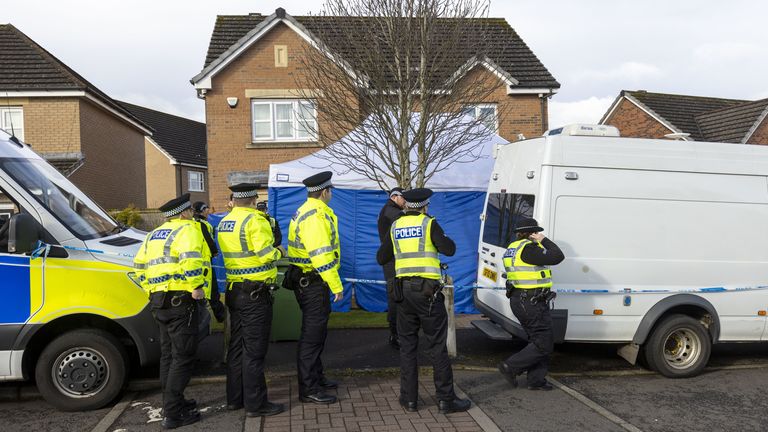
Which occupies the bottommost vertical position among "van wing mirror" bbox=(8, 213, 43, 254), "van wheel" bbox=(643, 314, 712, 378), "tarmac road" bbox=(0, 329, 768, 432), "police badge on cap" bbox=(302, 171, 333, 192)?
"tarmac road" bbox=(0, 329, 768, 432)

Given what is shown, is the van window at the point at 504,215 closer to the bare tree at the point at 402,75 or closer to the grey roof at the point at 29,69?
the bare tree at the point at 402,75

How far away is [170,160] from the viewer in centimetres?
3331

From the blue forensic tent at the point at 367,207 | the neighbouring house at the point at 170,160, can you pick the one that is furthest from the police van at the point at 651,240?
the neighbouring house at the point at 170,160

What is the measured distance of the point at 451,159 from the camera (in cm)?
1019

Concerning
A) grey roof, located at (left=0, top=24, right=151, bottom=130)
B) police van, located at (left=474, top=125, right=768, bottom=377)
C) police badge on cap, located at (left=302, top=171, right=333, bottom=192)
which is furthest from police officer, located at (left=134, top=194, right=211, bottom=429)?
grey roof, located at (left=0, top=24, right=151, bottom=130)

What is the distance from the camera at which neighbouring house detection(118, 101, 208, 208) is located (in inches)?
1310

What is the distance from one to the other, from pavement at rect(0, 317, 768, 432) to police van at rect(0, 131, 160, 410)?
13.7 inches

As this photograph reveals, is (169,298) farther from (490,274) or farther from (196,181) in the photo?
(196,181)

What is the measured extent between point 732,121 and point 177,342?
23.3m

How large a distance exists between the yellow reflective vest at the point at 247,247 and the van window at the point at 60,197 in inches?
58.9

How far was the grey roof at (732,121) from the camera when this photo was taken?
2114 centimetres

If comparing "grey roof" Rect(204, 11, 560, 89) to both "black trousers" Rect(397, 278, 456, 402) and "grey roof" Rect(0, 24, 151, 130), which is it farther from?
"black trousers" Rect(397, 278, 456, 402)

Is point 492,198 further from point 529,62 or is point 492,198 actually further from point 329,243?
point 529,62

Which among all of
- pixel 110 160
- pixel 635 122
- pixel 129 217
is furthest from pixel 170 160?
pixel 635 122
